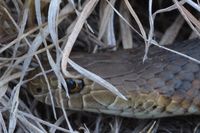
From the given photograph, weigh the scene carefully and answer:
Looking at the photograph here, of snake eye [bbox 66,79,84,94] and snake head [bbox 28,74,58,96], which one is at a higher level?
snake head [bbox 28,74,58,96]

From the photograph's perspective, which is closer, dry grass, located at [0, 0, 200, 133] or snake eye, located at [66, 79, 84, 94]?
dry grass, located at [0, 0, 200, 133]

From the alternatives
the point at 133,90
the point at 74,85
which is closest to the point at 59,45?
the point at 74,85

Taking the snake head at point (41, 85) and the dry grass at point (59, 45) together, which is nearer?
the dry grass at point (59, 45)

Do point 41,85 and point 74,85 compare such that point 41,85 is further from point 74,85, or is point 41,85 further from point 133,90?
point 133,90

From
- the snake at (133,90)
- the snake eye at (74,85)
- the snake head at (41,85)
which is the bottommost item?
the snake at (133,90)

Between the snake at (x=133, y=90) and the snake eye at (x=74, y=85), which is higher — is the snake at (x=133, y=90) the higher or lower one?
the lower one

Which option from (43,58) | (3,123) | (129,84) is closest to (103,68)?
(129,84)

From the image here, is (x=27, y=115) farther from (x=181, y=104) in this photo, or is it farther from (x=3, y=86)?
(x=181, y=104)
